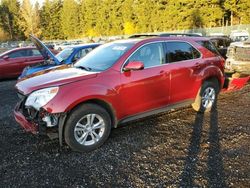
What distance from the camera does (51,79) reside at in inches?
191

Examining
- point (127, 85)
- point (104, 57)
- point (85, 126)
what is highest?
point (104, 57)

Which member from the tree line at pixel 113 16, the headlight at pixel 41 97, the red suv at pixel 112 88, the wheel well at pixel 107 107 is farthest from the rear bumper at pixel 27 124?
the tree line at pixel 113 16

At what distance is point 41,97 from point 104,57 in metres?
1.56

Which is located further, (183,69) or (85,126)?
(183,69)

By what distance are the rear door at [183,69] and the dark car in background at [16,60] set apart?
8998 mm

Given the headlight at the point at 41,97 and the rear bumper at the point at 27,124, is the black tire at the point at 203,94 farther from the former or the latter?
the rear bumper at the point at 27,124

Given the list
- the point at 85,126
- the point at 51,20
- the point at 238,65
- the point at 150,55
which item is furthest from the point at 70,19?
the point at 85,126

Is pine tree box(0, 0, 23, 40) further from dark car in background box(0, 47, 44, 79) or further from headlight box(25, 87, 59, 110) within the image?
headlight box(25, 87, 59, 110)

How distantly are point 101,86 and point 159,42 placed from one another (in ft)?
5.52

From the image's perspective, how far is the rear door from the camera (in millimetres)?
5842

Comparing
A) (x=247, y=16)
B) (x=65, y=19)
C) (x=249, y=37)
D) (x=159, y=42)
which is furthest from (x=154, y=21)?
(x=159, y=42)

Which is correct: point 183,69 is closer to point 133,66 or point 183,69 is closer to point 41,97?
point 133,66

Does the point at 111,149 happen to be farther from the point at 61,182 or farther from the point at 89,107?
the point at 61,182

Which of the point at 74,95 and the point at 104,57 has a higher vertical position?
the point at 104,57
